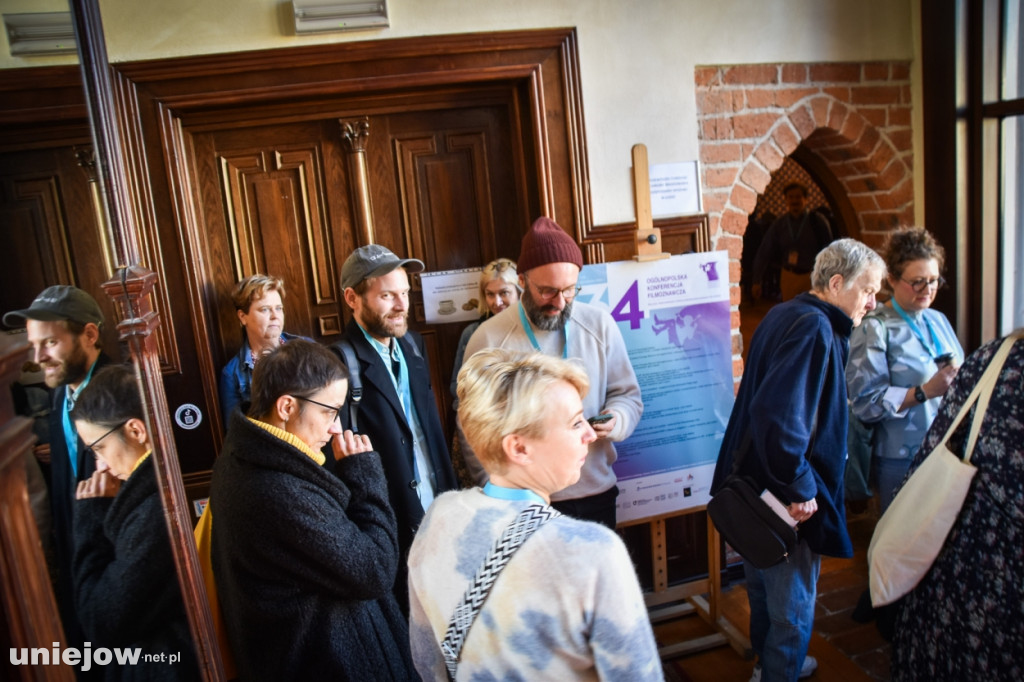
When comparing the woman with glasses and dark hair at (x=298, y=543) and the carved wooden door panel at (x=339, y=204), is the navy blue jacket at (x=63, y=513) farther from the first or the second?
the carved wooden door panel at (x=339, y=204)

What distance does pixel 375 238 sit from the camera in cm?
306

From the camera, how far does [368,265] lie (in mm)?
2451

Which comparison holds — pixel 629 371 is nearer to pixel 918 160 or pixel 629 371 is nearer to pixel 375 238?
pixel 375 238

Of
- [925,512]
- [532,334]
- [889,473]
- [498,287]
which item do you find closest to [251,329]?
[498,287]

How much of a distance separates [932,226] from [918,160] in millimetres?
339

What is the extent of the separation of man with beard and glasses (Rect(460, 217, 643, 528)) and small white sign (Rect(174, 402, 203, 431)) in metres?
1.15

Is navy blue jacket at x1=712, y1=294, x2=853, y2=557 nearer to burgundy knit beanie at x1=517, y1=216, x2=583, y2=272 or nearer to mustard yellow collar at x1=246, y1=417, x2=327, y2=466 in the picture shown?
burgundy knit beanie at x1=517, y1=216, x2=583, y2=272

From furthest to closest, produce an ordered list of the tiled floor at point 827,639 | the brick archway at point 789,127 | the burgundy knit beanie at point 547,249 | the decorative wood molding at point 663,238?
the brick archway at point 789,127, the decorative wood molding at point 663,238, the tiled floor at point 827,639, the burgundy knit beanie at point 547,249

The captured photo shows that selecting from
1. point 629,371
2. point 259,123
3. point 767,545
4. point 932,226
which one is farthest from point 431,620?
point 932,226

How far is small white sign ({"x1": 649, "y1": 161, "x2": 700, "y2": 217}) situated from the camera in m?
3.06

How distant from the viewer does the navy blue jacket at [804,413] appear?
2059 mm

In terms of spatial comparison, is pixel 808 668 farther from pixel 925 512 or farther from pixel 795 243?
pixel 795 243

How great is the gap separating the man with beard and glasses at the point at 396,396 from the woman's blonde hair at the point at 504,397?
3.18 ft

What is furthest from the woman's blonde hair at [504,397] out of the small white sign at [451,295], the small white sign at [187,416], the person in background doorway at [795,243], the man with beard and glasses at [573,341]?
the person in background doorway at [795,243]
